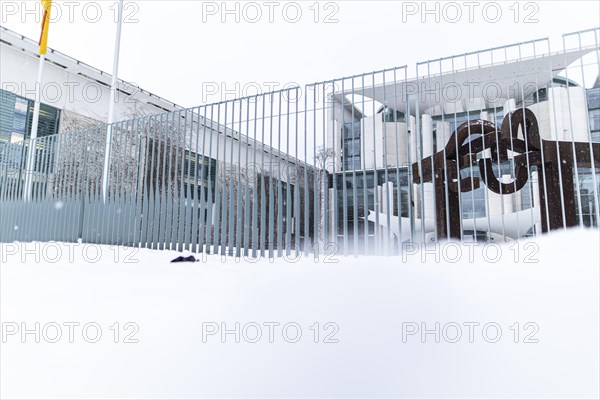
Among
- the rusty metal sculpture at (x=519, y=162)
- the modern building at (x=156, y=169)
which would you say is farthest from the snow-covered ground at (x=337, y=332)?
the modern building at (x=156, y=169)

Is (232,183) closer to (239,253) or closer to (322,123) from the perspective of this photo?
(239,253)

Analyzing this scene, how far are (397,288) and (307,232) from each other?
2.85m

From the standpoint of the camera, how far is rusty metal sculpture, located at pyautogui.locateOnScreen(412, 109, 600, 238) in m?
5.16

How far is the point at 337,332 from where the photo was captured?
2.42 metres

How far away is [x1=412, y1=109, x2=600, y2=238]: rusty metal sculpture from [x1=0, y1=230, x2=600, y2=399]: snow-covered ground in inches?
86.7

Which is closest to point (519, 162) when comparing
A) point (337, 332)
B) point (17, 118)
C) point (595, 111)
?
point (337, 332)

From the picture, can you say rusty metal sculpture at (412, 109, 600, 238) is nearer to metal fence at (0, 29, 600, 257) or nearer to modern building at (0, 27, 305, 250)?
metal fence at (0, 29, 600, 257)

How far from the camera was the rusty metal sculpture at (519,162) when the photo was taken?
516 cm

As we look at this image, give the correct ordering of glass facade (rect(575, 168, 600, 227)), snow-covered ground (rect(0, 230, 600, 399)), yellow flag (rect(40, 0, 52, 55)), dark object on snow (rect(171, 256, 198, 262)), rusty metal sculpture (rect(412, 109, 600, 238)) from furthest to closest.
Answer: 1. yellow flag (rect(40, 0, 52, 55))
2. dark object on snow (rect(171, 256, 198, 262))
3. rusty metal sculpture (rect(412, 109, 600, 238))
4. glass facade (rect(575, 168, 600, 227))
5. snow-covered ground (rect(0, 230, 600, 399))

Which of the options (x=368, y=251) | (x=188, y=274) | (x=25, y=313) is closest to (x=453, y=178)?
(x=368, y=251)

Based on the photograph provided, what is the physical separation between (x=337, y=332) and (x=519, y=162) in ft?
16.9

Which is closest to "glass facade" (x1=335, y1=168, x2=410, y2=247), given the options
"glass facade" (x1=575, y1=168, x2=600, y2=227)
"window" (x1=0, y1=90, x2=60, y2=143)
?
"glass facade" (x1=575, y1=168, x2=600, y2=227)

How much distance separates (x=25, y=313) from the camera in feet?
9.61

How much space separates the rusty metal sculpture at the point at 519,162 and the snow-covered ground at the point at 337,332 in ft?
7.23
